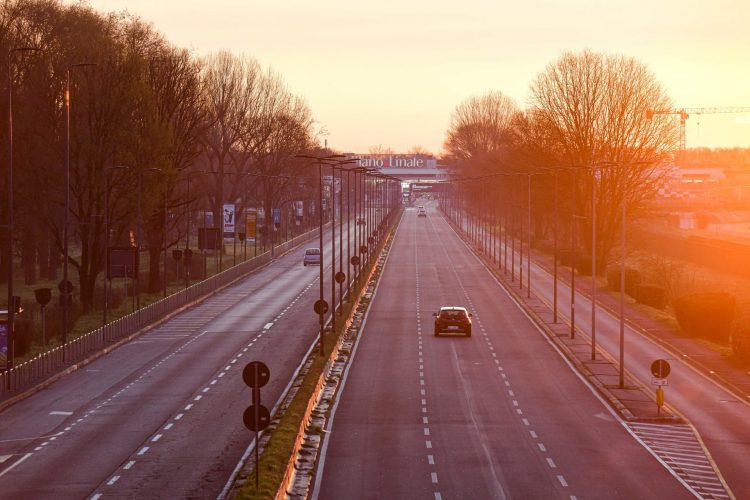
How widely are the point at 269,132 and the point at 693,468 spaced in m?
114

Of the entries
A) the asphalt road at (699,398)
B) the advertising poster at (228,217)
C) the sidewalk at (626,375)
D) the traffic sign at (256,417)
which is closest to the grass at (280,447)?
the traffic sign at (256,417)

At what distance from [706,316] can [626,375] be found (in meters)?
17.7

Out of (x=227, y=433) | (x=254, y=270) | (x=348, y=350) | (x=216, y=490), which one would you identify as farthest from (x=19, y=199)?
(x=216, y=490)

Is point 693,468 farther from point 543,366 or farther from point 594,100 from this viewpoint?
point 594,100

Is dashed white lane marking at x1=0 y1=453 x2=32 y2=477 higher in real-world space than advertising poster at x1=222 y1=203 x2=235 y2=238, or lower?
lower

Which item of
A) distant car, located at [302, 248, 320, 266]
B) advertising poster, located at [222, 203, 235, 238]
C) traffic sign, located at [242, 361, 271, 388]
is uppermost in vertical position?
advertising poster, located at [222, 203, 235, 238]

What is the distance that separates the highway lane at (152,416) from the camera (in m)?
32.9

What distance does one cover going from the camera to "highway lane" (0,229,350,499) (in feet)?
108

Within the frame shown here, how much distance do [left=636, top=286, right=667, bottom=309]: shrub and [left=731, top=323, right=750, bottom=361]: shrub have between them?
31877 mm

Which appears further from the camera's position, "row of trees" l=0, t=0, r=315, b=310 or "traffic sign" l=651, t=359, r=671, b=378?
"row of trees" l=0, t=0, r=315, b=310

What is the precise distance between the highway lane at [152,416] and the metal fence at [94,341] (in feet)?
2.84

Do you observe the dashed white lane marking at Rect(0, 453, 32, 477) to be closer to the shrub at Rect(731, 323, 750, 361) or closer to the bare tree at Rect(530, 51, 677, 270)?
the shrub at Rect(731, 323, 750, 361)

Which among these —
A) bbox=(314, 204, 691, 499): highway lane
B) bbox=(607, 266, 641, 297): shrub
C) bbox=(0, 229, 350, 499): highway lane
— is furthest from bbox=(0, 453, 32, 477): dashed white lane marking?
bbox=(607, 266, 641, 297): shrub

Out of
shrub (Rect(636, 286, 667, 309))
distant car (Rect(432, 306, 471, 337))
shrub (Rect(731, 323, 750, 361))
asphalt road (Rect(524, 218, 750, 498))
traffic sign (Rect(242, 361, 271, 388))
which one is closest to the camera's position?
traffic sign (Rect(242, 361, 271, 388))
